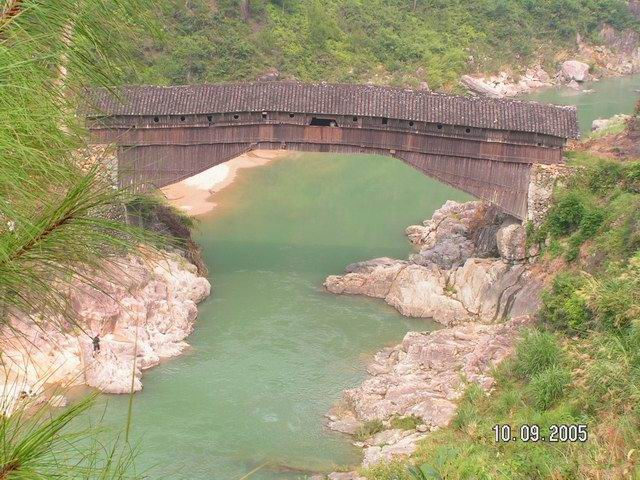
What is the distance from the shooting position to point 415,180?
26.6m

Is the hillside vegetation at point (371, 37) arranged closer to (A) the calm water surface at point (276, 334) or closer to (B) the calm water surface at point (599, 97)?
(B) the calm water surface at point (599, 97)

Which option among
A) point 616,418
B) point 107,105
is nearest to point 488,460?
point 616,418

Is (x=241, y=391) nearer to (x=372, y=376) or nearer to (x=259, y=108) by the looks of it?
(x=372, y=376)

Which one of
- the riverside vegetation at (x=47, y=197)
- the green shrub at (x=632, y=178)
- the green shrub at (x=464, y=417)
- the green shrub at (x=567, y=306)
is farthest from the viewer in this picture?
the green shrub at (x=632, y=178)

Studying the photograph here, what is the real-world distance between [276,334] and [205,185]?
1074 centimetres

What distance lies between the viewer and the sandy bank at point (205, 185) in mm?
23219

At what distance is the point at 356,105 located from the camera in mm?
17250

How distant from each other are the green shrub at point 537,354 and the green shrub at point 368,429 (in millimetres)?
2390

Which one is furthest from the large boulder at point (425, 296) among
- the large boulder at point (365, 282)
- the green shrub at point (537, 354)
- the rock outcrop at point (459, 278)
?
the green shrub at point (537, 354)

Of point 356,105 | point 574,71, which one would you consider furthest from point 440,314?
point 574,71

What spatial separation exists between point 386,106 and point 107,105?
6.10 m

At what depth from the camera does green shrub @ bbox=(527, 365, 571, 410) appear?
10.3 metres

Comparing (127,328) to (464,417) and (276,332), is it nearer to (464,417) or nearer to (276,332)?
(276,332)

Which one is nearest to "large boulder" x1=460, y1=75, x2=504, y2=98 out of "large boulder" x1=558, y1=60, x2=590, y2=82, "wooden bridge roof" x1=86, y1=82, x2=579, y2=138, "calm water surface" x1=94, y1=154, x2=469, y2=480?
"large boulder" x1=558, y1=60, x2=590, y2=82
